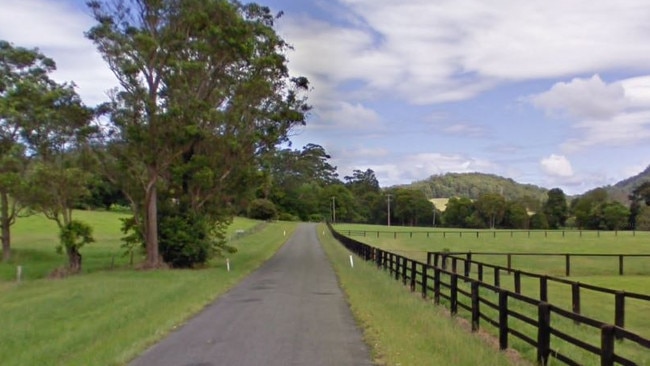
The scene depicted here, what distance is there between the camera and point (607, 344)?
725cm

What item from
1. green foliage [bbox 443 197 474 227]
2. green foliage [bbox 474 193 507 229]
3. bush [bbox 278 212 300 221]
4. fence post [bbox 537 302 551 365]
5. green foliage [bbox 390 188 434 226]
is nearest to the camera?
fence post [bbox 537 302 551 365]

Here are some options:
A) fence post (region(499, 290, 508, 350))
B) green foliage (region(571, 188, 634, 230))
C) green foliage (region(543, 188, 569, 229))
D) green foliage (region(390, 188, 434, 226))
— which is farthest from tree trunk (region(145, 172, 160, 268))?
green foliage (region(390, 188, 434, 226))

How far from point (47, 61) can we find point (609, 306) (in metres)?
32.5

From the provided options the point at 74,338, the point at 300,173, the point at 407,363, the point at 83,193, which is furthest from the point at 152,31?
the point at 300,173

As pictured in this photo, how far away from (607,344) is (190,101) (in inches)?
1034

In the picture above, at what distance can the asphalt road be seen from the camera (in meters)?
10.3

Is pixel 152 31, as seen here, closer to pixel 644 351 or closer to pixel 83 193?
pixel 83 193

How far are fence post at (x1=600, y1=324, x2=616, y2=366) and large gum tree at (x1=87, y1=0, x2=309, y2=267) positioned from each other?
Result: 80.9 feet

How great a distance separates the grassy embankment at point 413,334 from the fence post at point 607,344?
7.20 feet

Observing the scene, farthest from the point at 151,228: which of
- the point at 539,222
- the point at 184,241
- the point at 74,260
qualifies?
the point at 539,222

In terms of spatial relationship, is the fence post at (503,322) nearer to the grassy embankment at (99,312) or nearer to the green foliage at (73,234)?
the grassy embankment at (99,312)

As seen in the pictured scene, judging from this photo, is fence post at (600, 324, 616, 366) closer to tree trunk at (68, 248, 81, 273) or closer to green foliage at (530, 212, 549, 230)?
tree trunk at (68, 248, 81, 273)

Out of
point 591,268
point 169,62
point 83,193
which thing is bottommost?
point 591,268

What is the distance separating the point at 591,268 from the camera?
121 ft
